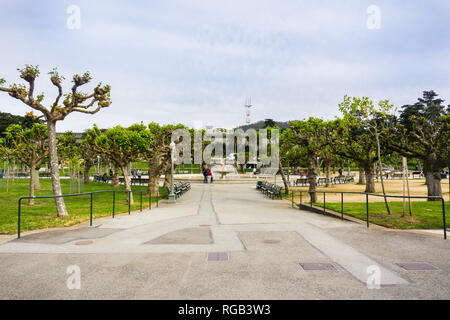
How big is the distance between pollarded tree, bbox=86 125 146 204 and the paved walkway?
895cm

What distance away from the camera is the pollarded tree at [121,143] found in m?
17.7

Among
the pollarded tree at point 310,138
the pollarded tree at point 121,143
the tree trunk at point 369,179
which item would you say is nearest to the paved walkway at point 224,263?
the pollarded tree at point 121,143

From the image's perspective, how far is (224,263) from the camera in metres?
5.80

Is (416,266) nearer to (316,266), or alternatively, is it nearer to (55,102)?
(316,266)

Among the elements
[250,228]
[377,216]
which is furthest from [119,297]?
[377,216]

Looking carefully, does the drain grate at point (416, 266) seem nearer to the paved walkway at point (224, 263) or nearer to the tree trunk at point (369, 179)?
the paved walkway at point (224, 263)

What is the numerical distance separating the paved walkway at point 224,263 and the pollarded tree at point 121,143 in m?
8.95

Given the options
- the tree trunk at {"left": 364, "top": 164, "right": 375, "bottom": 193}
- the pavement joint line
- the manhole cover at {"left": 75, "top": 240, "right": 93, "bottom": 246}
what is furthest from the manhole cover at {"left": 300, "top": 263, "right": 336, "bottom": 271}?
the tree trunk at {"left": 364, "top": 164, "right": 375, "bottom": 193}

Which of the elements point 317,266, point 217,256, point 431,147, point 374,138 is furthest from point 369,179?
point 217,256

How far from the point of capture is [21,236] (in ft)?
26.3

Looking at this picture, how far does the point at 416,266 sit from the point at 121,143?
1551 cm

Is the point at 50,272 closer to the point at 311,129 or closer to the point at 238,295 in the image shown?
the point at 238,295

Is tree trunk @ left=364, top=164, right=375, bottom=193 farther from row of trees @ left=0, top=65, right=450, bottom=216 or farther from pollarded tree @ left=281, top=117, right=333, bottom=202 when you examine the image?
pollarded tree @ left=281, top=117, right=333, bottom=202
